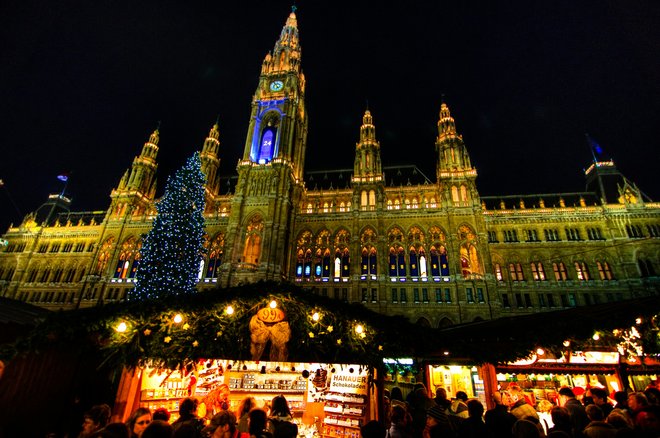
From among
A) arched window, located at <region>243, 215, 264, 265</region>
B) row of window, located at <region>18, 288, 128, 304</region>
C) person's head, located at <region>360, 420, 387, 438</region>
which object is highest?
arched window, located at <region>243, 215, 264, 265</region>

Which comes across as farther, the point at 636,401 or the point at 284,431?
the point at 636,401

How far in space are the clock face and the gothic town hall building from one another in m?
0.17

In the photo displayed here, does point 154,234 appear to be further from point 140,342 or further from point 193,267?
point 140,342

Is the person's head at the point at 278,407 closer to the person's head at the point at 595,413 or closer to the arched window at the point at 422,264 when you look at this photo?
the person's head at the point at 595,413

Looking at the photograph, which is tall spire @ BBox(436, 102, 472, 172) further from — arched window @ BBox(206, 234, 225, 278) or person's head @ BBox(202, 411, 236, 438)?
person's head @ BBox(202, 411, 236, 438)

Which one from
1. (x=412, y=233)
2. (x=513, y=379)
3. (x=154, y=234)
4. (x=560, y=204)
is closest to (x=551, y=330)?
(x=513, y=379)

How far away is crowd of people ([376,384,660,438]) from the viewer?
182 inches

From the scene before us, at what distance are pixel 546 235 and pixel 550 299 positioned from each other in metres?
6.76

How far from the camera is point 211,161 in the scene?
4338cm

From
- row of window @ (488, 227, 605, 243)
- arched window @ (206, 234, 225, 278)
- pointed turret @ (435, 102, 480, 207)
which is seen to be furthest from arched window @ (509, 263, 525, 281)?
arched window @ (206, 234, 225, 278)

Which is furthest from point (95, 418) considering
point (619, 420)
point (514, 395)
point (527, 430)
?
point (514, 395)

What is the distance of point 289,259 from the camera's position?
1314 inches

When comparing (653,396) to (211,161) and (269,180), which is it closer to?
(269,180)

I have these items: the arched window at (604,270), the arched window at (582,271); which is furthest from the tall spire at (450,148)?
the arched window at (604,270)
